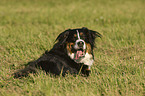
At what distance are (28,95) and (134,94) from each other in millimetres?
1604

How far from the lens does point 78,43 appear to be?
3.43m

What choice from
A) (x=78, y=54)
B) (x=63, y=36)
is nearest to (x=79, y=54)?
(x=78, y=54)

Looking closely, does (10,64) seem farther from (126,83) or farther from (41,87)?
(126,83)

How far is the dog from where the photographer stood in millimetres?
3467

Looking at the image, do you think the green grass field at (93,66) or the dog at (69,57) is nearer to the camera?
the green grass field at (93,66)

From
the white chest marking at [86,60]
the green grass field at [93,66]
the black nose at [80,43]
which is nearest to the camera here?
the green grass field at [93,66]

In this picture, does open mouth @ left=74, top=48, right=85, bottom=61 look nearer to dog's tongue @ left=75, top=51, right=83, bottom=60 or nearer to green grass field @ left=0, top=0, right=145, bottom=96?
dog's tongue @ left=75, top=51, right=83, bottom=60

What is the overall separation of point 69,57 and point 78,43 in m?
0.35

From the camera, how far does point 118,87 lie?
3.07 m

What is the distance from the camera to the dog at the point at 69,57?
347 cm

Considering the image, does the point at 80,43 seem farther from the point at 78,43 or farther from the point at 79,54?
the point at 79,54

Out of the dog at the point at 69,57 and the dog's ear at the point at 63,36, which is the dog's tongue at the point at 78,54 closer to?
the dog at the point at 69,57

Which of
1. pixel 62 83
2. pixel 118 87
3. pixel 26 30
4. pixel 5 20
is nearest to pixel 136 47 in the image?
pixel 118 87

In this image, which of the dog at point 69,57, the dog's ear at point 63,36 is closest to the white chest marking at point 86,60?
the dog at point 69,57
